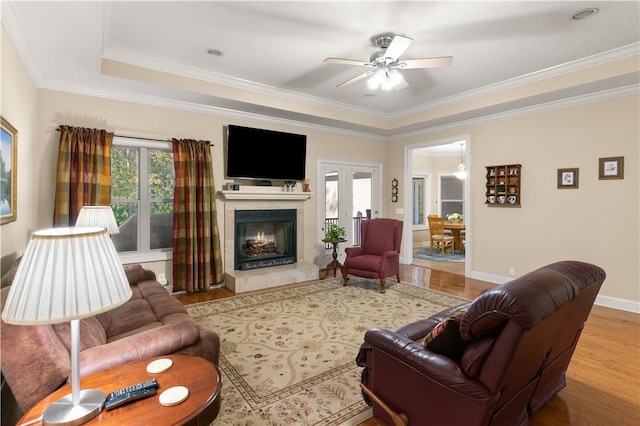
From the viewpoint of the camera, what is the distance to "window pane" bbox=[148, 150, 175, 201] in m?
4.44

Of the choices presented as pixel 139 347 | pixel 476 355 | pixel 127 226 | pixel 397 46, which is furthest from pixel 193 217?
pixel 476 355

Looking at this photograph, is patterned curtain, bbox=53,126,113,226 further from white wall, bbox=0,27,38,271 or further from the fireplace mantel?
the fireplace mantel

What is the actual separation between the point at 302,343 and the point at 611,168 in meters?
4.33

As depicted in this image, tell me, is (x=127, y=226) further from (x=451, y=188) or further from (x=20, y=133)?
(x=451, y=188)

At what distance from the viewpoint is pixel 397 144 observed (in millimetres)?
6742

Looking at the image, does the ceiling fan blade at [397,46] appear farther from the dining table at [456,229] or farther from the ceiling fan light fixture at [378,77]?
the dining table at [456,229]

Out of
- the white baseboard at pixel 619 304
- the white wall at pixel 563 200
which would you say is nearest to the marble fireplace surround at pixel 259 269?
the white wall at pixel 563 200

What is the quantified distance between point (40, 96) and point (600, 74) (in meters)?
6.34

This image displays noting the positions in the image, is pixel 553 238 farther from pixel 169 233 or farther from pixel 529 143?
pixel 169 233

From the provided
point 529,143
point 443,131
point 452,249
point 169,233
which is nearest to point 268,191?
point 169,233

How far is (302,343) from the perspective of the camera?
9.91 feet

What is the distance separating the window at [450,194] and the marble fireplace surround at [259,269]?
562 centimetres

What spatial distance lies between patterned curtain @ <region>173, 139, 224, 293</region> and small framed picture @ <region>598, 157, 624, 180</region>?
16.9 feet

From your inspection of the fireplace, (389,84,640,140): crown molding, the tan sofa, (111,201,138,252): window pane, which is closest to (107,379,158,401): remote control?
the tan sofa
